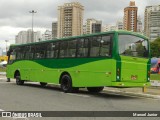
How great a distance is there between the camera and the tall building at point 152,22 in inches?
5281

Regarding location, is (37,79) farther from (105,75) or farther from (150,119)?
(150,119)

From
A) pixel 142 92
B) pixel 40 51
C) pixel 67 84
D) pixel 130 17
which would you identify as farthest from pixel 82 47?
pixel 130 17

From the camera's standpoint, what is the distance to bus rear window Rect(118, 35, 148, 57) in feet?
57.0

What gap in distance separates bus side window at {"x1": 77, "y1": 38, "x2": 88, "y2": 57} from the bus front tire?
1.64m

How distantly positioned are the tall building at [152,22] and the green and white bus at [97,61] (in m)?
113

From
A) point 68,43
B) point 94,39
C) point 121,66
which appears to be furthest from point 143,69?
point 68,43

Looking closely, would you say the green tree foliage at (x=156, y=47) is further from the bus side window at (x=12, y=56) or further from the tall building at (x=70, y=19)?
the bus side window at (x=12, y=56)

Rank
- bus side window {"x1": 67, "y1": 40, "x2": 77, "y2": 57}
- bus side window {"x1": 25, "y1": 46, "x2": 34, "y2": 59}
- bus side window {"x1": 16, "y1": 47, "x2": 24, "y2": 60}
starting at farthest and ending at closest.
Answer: bus side window {"x1": 16, "y1": 47, "x2": 24, "y2": 60} < bus side window {"x1": 25, "y1": 46, "x2": 34, "y2": 59} < bus side window {"x1": 67, "y1": 40, "x2": 77, "y2": 57}

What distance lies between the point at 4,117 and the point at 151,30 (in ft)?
422

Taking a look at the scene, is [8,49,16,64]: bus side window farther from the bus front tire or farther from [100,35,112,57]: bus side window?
[100,35,112,57]: bus side window

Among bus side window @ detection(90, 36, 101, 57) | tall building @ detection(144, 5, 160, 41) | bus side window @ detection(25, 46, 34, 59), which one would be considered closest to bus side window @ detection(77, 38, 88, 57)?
bus side window @ detection(90, 36, 101, 57)

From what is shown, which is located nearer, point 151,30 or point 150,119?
point 150,119

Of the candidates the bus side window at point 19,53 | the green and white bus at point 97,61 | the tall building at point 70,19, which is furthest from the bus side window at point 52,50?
the tall building at point 70,19

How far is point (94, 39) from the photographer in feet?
60.5
